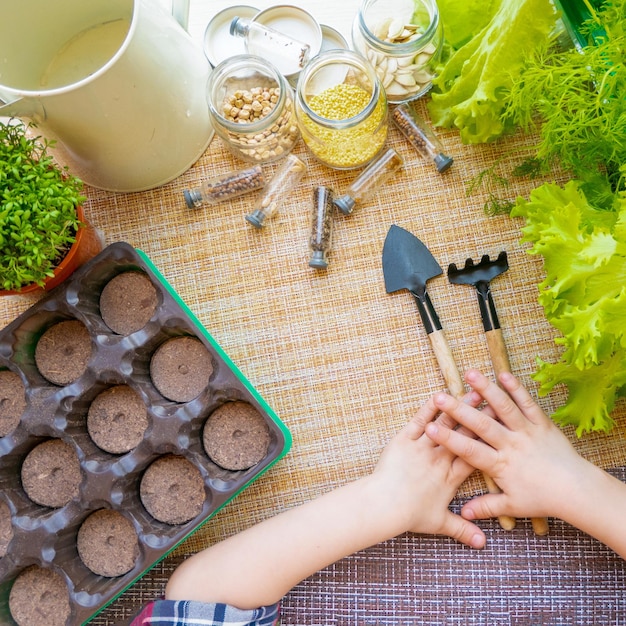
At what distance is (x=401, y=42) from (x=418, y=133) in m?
0.15

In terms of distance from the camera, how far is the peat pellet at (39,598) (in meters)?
0.97

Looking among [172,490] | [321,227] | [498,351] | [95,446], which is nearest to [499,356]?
[498,351]

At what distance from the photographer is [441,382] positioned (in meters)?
1.04

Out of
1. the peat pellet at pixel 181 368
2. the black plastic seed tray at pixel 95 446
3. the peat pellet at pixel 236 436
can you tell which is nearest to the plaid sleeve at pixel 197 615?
the black plastic seed tray at pixel 95 446

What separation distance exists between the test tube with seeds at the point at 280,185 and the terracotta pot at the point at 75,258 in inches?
10.4

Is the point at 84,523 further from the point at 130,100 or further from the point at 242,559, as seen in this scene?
the point at 130,100

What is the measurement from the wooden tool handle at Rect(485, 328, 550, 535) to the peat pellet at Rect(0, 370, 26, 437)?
777 millimetres

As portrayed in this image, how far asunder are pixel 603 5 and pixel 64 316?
3.11 feet

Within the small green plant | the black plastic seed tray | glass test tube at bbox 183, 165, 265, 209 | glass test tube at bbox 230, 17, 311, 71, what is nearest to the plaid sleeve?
the black plastic seed tray

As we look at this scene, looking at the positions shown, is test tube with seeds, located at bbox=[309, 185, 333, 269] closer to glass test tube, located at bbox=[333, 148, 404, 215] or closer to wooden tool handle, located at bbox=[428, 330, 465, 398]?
glass test tube, located at bbox=[333, 148, 404, 215]

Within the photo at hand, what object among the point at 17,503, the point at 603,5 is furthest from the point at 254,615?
the point at 603,5

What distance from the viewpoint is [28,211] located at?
0.80m

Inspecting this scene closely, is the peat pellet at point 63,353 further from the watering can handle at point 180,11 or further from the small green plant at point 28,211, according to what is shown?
the watering can handle at point 180,11

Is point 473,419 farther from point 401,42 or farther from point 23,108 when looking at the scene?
point 23,108
